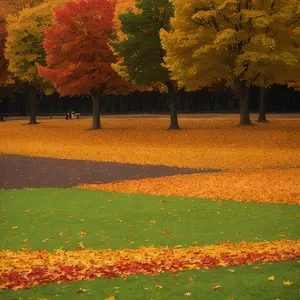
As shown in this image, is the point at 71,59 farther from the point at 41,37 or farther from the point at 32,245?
the point at 32,245

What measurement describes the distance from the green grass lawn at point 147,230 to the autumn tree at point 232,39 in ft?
89.2

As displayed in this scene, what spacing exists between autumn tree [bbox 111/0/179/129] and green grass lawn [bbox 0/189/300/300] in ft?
104

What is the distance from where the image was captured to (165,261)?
399 inches

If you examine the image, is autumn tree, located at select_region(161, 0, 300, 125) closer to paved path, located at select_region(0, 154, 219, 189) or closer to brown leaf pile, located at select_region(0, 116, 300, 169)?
brown leaf pile, located at select_region(0, 116, 300, 169)

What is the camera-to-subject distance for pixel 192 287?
334 inches

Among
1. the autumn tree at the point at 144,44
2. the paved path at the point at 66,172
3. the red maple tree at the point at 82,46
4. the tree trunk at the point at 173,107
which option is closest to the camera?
the paved path at the point at 66,172

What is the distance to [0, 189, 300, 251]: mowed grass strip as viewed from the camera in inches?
515

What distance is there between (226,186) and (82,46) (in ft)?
114

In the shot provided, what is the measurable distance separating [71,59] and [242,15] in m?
15.2

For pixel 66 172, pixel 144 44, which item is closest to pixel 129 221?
pixel 66 172

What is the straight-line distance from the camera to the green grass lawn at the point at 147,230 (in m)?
8.41

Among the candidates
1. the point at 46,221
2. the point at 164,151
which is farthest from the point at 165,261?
the point at 164,151

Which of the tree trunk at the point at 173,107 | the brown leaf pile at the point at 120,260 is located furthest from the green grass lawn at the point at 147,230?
the tree trunk at the point at 173,107

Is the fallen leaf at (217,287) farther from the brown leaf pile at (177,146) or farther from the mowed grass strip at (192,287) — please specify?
the brown leaf pile at (177,146)
